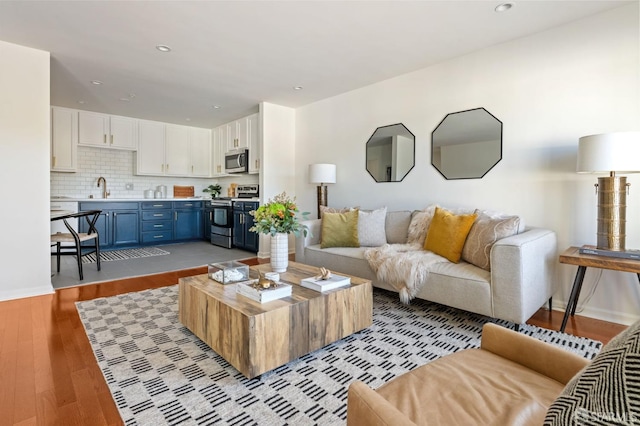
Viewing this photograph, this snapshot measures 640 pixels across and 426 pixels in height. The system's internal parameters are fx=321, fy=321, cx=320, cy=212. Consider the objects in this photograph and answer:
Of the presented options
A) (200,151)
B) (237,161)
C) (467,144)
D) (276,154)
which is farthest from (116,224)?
(467,144)

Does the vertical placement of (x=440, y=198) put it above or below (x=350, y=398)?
above

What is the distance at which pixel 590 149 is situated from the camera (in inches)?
86.9

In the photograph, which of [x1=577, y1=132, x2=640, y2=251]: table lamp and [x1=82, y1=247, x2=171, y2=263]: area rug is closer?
[x1=577, y1=132, x2=640, y2=251]: table lamp

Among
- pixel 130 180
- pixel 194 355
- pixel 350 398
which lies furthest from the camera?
pixel 130 180

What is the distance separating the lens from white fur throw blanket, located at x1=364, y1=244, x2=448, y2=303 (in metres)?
2.55

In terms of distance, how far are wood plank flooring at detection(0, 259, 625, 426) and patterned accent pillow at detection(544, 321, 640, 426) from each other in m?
1.69

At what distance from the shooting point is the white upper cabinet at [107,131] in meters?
5.48

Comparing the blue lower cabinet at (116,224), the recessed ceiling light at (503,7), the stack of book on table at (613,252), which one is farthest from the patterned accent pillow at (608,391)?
the blue lower cabinet at (116,224)

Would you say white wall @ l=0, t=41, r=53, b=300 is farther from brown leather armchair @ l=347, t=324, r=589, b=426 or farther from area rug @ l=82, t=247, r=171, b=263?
brown leather armchair @ l=347, t=324, r=589, b=426

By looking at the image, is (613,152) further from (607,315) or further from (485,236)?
(607,315)

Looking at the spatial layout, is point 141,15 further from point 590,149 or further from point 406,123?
point 590,149

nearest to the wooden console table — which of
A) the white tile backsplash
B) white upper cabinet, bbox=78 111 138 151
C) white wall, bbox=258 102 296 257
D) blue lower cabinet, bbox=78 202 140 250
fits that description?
white wall, bbox=258 102 296 257

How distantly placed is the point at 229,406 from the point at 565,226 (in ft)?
9.41

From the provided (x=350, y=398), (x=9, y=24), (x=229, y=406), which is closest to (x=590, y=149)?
(x=350, y=398)
